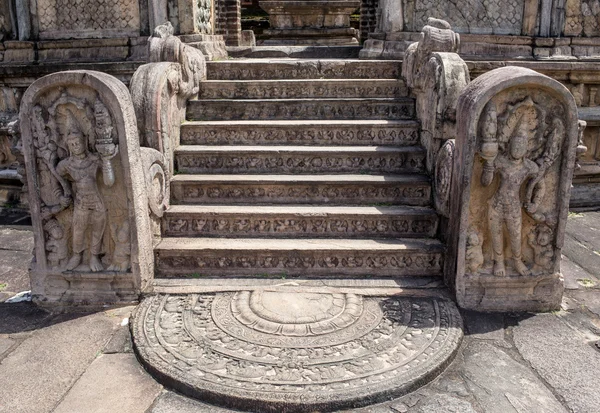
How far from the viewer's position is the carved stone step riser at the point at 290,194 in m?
4.39

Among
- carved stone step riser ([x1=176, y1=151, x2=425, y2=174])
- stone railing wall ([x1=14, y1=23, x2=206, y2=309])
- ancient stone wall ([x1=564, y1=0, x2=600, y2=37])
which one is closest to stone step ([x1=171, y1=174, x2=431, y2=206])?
carved stone step riser ([x1=176, y1=151, x2=425, y2=174])

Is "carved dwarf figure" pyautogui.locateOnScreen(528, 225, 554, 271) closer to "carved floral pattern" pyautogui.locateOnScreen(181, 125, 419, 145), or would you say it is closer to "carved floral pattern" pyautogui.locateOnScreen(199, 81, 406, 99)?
"carved floral pattern" pyautogui.locateOnScreen(181, 125, 419, 145)

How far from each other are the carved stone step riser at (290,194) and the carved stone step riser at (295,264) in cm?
66

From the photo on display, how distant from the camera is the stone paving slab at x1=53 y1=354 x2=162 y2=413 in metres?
2.57

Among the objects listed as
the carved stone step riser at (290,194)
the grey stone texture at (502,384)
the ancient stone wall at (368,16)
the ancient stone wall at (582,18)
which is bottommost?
the grey stone texture at (502,384)

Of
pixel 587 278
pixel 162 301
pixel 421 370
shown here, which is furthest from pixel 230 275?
pixel 587 278

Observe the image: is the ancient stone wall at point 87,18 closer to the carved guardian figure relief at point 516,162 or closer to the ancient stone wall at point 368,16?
Result: the carved guardian figure relief at point 516,162

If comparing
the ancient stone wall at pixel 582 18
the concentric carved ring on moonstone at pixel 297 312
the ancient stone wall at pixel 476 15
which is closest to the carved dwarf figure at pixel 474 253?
the concentric carved ring on moonstone at pixel 297 312

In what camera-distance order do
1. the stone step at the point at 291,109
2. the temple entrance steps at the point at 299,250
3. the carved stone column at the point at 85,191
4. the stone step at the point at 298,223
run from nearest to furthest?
the temple entrance steps at the point at 299,250
the carved stone column at the point at 85,191
the stone step at the point at 298,223
the stone step at the point at 291,109

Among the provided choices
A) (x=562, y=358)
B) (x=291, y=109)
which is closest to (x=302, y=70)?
(x=291, y=109)

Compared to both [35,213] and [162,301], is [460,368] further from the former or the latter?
[35,213]

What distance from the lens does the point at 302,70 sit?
5730mm

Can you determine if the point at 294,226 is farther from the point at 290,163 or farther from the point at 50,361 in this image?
the point at 50,361

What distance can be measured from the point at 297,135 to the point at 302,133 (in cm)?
5
